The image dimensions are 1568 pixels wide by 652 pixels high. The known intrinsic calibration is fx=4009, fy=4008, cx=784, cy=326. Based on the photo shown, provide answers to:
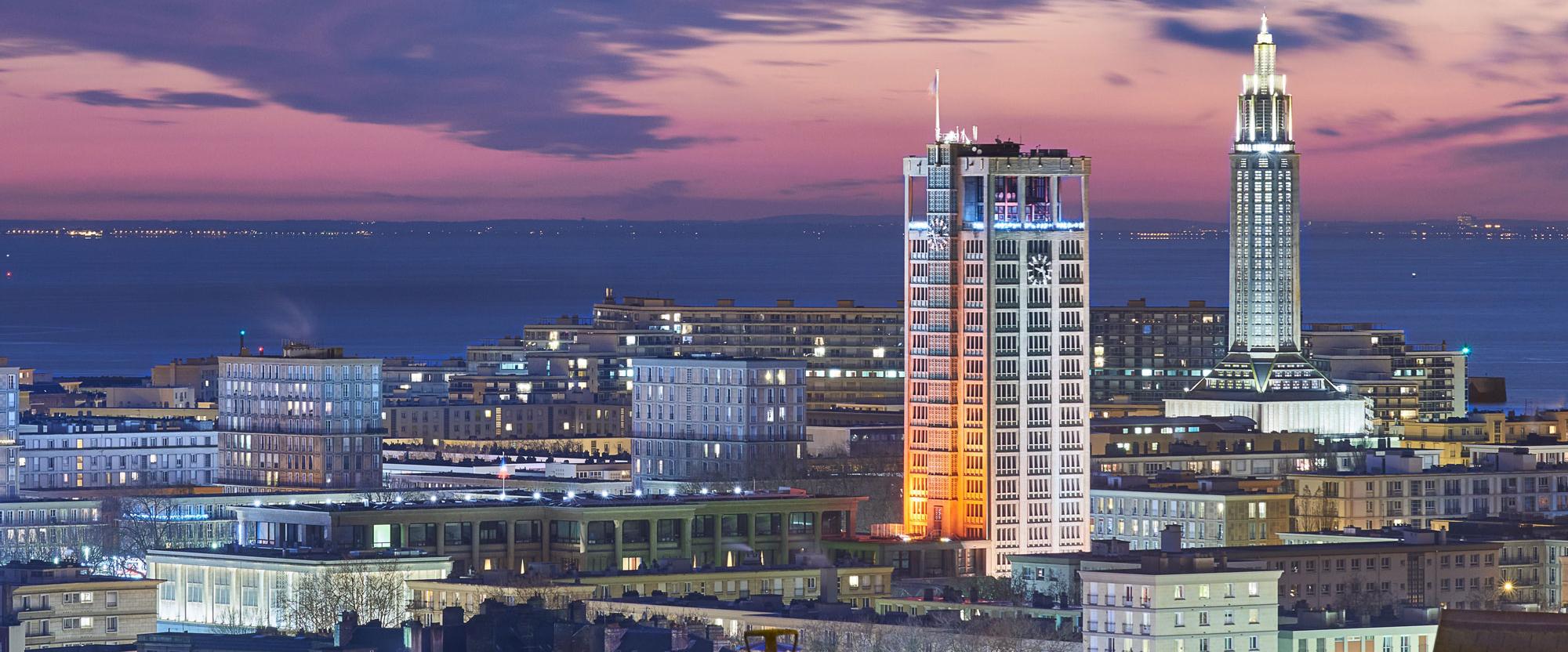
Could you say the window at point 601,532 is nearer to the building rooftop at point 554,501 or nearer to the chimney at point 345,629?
the building rooftop at point 554,501

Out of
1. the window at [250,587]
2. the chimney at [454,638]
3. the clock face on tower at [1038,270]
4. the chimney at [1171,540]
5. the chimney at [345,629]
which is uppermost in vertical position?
the clock face on tower at [1038,270]

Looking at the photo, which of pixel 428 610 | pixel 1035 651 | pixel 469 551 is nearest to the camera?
pixel 1035 651

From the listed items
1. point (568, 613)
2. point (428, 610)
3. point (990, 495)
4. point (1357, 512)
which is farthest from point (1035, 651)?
point (1357, 512)

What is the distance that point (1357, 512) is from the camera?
188875 mm

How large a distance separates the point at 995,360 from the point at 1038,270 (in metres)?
4.75

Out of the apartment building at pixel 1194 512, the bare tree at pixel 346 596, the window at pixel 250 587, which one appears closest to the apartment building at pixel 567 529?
the window at pixel 250 587

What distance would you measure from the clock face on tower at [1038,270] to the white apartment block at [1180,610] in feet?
202

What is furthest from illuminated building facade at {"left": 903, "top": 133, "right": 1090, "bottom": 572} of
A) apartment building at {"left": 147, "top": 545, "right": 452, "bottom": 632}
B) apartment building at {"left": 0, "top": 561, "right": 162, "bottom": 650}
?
apartment building at {"left": 0, "top": 561, "right": 162, "bottom": 650}

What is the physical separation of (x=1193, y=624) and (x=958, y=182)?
65.4 meters

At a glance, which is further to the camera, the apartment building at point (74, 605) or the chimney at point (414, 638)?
the apartment building at point (74, 605)

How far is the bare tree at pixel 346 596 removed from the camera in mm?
126375

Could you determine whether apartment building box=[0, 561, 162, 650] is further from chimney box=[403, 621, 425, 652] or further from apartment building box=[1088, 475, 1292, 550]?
apartment building box=[1088, 475, 1292, 550]

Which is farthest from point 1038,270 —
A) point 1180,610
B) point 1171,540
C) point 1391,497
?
point 1180,610

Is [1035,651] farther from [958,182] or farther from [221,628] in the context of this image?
[958,182]
